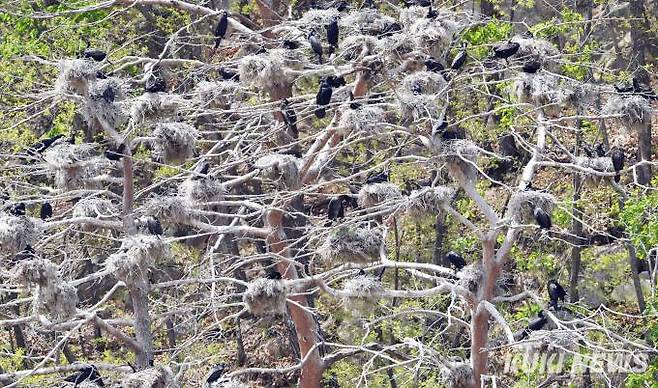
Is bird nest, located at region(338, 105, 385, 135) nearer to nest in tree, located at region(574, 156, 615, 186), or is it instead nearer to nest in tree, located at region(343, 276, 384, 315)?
nest in tree, located at region(343, 276, 384, 315)

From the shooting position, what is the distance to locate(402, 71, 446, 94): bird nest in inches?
492

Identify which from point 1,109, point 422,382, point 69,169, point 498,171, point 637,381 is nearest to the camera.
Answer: point 69,169

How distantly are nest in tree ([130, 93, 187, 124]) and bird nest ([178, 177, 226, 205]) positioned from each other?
86cm

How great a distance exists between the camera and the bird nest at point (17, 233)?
10977mm

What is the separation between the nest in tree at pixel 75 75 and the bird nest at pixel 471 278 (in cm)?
408

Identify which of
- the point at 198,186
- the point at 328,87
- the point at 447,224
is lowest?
the point at 447,224

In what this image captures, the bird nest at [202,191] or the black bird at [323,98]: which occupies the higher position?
the black bird at [323,98]

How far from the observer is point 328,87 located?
502 inches

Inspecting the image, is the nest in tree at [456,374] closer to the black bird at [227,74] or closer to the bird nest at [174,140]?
the bird nest at [174,140]

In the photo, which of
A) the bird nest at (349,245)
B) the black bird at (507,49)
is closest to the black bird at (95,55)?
the bird nest at (349,245)

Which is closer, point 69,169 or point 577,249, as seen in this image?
point 69,169

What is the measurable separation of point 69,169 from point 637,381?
785cm

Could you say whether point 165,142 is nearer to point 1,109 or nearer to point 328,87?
point 328,87

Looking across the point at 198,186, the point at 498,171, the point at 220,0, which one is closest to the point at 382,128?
the point at 198,186
